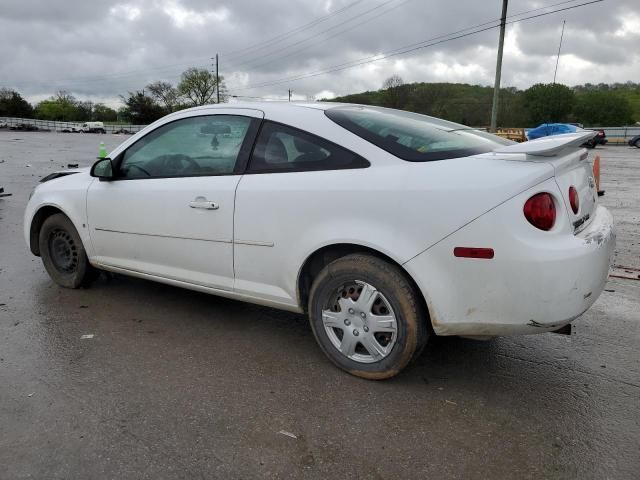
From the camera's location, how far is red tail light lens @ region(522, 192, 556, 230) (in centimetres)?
251

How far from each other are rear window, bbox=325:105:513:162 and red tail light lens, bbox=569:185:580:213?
1.82ft

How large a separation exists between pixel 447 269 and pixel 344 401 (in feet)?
2.98

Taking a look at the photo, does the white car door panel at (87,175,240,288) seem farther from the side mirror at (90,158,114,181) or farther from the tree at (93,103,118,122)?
the tree at (93,103,118,122)

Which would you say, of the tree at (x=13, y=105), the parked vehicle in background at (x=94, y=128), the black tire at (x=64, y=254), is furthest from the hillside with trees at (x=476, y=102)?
the black tire at (x=64, y=254)

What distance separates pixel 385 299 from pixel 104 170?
101 inches

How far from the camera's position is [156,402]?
2.77 meters

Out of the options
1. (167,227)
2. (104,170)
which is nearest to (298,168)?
(167,227)

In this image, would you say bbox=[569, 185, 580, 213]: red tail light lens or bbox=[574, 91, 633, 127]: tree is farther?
bbox=[574, 91, 633, 127]: tree

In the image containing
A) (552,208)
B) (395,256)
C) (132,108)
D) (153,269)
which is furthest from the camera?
(132,108)

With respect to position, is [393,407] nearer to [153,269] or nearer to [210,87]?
[153,269]

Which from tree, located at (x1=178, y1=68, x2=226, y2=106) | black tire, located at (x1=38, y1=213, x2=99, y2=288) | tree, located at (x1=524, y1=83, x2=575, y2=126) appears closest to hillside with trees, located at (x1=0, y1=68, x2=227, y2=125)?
tree, located at (x1=178, y1=68, x2=226, y2=106)

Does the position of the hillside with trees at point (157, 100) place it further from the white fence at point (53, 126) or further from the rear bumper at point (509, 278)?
the rear bumper at point (509, 278)

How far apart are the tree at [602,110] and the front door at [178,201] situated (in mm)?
68564

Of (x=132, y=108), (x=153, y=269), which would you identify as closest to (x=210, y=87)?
(x=132, y=108)
